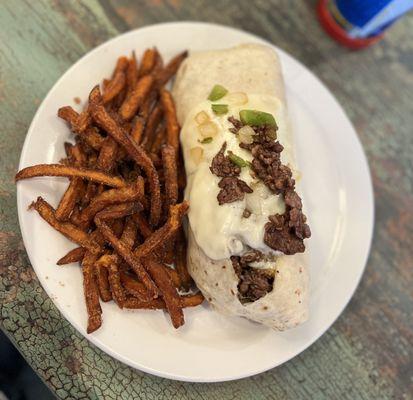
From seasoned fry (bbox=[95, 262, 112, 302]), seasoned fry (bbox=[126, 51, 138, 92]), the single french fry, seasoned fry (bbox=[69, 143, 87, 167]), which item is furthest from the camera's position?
seasoned fry (bbox=[126, 51, 138, 92])

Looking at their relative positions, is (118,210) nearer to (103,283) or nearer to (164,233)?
(164,233)

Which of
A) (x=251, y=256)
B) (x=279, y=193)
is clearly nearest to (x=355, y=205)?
(x=279, y=193)

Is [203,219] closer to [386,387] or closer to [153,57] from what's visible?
[153,57]

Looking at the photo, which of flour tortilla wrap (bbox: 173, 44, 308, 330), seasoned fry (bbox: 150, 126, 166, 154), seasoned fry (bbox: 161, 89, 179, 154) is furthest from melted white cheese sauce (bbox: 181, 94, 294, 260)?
seasoned fry (bbox: 150, 126, 166, 154)

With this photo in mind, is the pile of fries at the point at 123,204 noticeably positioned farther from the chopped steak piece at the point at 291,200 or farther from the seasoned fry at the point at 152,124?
the chopped steak piece at the point at 291,200

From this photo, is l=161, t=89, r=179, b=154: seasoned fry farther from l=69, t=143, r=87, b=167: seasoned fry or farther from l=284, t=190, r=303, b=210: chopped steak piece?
l=284, t=190, r=303, b=210: chopped steak piece

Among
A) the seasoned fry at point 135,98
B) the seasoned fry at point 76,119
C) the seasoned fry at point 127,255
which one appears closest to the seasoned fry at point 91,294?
the seasoned fry at point 127,255
